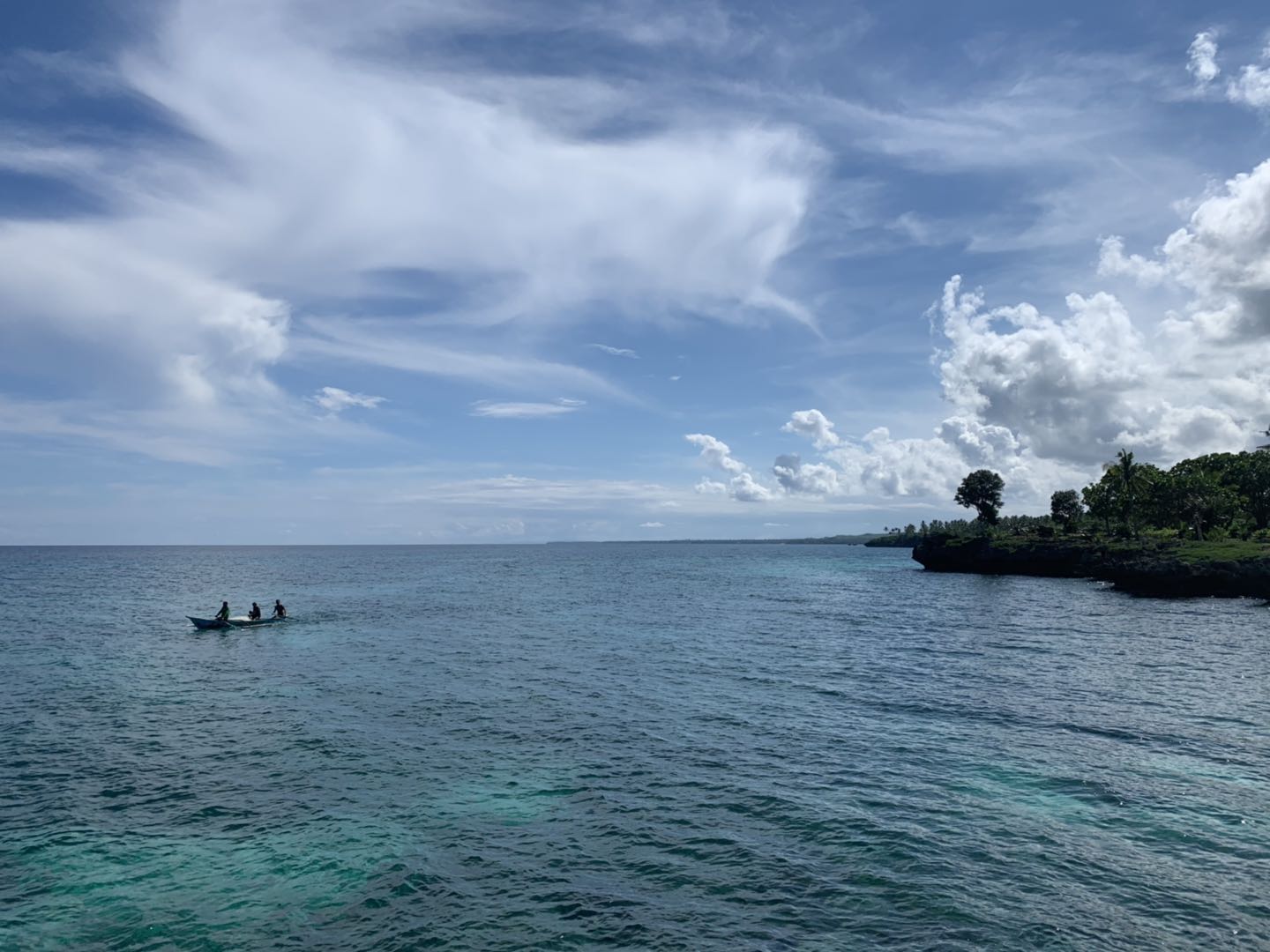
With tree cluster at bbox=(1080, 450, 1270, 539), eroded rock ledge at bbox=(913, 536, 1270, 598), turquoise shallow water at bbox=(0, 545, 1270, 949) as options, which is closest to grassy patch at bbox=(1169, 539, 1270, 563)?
eroded rock ledge at bbox=(913, 536, 1270, 598)

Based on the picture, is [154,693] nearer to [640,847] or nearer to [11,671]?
[11,671]

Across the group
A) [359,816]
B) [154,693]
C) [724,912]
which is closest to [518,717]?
[359,816]

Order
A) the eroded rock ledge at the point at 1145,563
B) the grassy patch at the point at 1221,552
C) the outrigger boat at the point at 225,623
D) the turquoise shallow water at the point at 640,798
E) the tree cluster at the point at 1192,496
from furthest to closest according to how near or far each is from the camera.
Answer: the tree cluster at the point at 1192,496
the grassy patch at the point at 1221,552
the eroded rock ledge at the point at 1145,563
the outrigger boat at the point at 225,623
the turquoise shallow water at the point at 640,798

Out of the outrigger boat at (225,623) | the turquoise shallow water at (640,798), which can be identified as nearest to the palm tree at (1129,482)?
the turquoise shallow water at (640,798)

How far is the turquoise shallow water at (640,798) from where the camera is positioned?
17875 mm

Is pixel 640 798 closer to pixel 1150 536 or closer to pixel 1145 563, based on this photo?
pixel 1145 563

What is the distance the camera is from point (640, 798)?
25.8 m

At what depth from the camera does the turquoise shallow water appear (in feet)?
58.6

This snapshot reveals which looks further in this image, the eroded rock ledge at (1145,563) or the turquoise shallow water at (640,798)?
the eroded rock ledge at (1145,563)

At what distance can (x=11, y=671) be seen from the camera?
50.8 meters

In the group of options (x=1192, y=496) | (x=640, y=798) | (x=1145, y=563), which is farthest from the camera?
(x=1192, y=496)

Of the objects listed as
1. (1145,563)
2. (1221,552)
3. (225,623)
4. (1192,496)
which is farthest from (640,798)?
(1192,496)

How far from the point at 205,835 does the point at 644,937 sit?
602 inches

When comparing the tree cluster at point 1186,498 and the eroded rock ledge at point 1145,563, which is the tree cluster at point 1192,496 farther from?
the eroded rock ledge at point 1145,563
